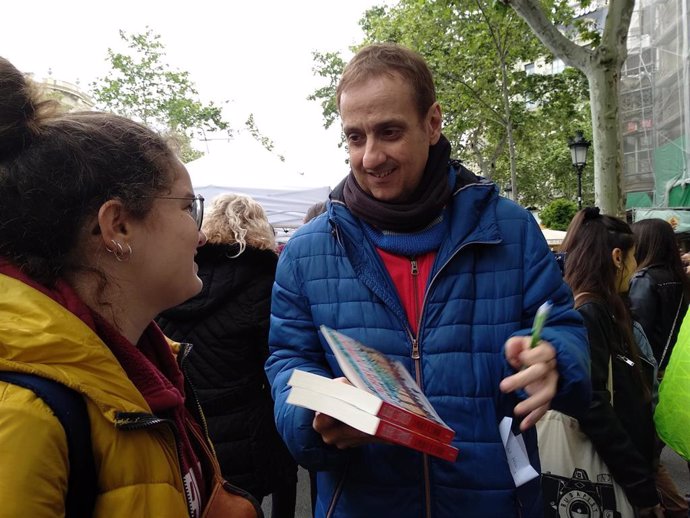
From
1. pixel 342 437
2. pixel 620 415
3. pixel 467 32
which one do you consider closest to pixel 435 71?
A: pixel 467 32

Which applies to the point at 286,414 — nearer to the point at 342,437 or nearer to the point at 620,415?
the point at 342,437

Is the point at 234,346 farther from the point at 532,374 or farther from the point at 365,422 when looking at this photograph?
the point at 365,422

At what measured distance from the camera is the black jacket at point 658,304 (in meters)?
3.86

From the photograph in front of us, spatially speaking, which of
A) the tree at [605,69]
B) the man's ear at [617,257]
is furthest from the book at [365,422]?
the tree at [605,69]

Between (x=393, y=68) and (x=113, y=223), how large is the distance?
3.18 ft

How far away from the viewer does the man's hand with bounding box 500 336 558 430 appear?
1.24 metres

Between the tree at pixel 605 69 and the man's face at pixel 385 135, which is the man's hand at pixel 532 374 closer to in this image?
the man's face at pixel 385 135

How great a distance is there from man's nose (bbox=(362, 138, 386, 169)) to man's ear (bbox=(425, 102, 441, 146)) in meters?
0.21

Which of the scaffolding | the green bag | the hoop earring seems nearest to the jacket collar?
the hoop earring

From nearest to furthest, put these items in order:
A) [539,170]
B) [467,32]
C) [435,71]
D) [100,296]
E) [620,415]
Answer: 1. [100,296]
2. [620,415]
3. [467,32]
4. [435,71]
5. [539,170]

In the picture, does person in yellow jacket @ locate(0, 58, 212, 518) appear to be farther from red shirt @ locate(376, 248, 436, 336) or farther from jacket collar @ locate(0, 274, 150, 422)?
red shirt @ locate(376, 248, 436, 336)

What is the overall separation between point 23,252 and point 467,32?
52.7 feet

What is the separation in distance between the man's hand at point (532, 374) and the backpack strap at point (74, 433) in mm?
897

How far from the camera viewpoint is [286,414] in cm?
145
